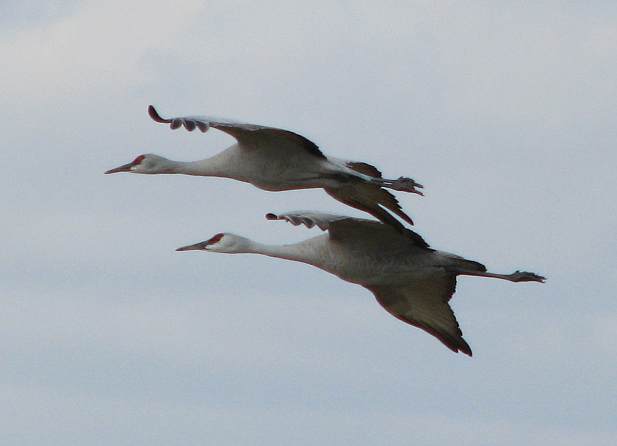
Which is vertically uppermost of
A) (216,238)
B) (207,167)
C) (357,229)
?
(207,167)

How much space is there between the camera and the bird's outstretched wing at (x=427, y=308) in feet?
131

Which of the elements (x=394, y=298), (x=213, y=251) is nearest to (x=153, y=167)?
(x=213, y=251)

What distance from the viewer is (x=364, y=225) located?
125ft

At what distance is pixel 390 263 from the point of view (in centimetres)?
3891

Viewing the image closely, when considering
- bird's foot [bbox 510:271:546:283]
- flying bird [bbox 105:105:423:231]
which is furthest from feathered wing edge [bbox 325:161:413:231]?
bird's foot [bbox 510:271:546:283]

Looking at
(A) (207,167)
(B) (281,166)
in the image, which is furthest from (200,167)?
(B) (281,166)

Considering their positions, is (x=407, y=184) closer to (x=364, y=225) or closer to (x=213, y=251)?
(x=364, y=225)

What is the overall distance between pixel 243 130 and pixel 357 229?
86.7 inches

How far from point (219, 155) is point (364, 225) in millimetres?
2354

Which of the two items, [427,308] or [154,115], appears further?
[427,308]

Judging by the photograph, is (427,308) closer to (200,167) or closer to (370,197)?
(370,197)

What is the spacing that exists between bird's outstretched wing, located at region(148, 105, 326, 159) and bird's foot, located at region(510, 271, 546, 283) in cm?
365

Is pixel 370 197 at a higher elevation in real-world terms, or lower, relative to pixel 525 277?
higher

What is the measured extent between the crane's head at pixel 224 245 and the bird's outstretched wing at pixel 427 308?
6.59ft
